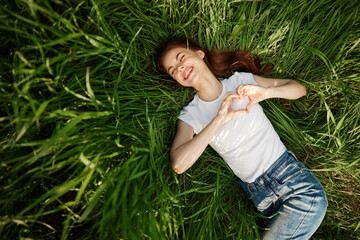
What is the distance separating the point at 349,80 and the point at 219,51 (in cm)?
114

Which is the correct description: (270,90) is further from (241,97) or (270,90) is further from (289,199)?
(289,199)

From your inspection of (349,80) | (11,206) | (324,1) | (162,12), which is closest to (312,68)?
(349,80)

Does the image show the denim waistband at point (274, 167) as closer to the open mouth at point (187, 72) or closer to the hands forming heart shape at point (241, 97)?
the hands forming heart shape at point (241, 97)

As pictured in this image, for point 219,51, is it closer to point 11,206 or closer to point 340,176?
point 340,176

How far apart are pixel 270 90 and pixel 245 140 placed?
42 cm

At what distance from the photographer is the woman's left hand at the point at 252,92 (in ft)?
4.91

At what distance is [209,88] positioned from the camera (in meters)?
1.68

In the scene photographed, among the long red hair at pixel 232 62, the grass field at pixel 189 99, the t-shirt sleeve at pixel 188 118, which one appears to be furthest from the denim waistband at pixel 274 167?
the long red hair at pixel 232 62

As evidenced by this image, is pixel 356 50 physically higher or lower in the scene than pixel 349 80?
higher

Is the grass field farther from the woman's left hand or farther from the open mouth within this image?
the woman's left hand

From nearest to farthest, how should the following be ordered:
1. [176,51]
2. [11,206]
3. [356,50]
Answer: [11,206], [176,51], [356,50]

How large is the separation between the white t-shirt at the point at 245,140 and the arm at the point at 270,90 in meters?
0.15

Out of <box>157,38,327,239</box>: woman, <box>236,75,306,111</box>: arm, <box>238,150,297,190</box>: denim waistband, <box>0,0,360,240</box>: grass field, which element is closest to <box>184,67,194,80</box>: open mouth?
<box>157,38,327,239</box>: woman

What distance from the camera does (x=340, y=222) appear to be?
183cm
